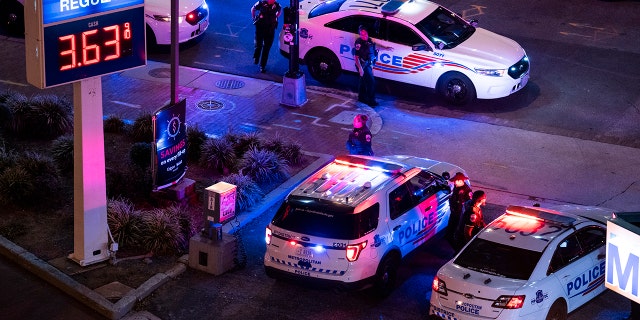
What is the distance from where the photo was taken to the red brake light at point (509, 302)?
37.3ft

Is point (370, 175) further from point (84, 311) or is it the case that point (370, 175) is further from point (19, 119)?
point (19, 119)

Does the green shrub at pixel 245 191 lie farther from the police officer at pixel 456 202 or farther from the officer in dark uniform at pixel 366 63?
the officer in dark uniform at pixel 366 63

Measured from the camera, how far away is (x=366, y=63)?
779 inches

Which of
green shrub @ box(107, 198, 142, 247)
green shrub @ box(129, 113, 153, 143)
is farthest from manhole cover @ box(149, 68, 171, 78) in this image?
green shrub @ box(107, 198, 142, 247)

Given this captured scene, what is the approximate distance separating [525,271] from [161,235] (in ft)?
17.5

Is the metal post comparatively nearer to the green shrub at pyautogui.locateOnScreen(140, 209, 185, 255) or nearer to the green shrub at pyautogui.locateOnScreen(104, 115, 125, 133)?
the green shrub at pyautogui.locateOnScreen(104, 115, 125, 133)

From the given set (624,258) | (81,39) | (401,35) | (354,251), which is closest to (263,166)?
(354,251)

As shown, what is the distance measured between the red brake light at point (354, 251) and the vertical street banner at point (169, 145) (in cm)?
394

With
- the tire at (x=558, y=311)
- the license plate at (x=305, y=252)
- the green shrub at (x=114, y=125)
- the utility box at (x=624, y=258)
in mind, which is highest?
the utility box at (x=624, y=258)

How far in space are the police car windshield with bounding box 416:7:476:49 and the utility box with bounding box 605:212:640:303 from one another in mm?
11070

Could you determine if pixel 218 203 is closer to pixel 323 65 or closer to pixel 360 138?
pixel 360 138

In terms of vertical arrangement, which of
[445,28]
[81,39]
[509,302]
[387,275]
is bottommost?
[387,275]

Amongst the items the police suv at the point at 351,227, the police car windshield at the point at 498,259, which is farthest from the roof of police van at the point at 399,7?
the police car windshield at the point at 498,259

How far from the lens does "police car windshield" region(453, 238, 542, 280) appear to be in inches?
465
